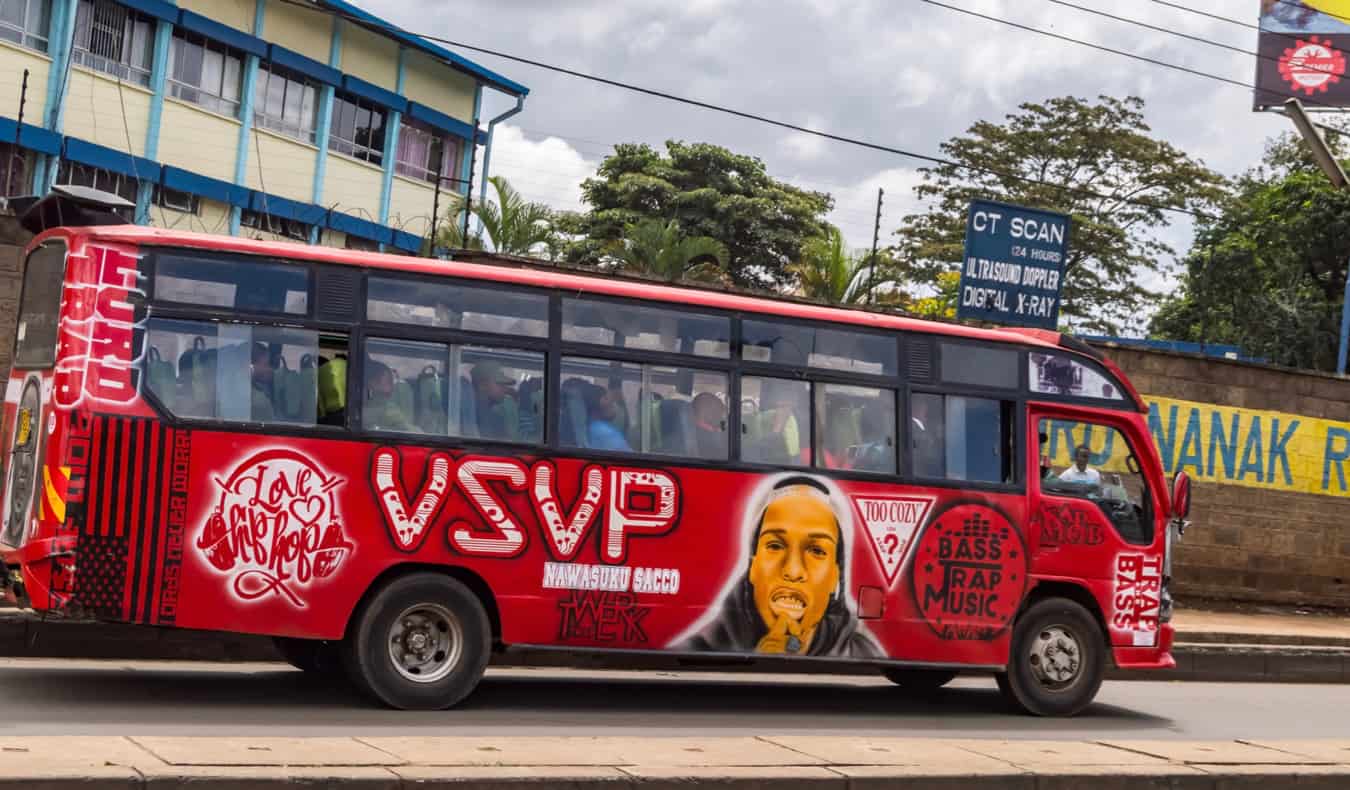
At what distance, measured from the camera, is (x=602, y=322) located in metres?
10.9

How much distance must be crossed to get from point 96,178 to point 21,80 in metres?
2.62

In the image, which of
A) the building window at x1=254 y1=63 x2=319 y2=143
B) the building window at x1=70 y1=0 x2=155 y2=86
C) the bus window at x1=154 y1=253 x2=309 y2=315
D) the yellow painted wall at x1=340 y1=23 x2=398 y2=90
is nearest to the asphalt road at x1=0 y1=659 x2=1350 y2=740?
the bus window at x1=154 y1=253 x2=309 y2=315

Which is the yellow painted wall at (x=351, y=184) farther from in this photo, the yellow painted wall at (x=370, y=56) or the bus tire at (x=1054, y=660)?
the bus tire at (x=1054, y=660)

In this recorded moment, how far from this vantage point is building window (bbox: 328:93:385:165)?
3725 centimetres

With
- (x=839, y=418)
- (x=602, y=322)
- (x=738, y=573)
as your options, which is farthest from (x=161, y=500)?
(x=839, y=418)

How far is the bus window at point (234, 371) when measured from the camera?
955cm

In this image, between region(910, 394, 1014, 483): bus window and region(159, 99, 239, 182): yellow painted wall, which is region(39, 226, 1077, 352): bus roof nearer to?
region(910, 394, 1014, 483): bus window

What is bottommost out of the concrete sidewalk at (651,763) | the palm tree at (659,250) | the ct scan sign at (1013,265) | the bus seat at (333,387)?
the concrete sidewalk at (651,763)

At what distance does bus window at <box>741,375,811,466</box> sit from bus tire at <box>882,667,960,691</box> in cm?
249

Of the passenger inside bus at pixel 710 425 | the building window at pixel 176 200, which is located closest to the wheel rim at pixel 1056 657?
the passenger inside bus at pixel 710 425

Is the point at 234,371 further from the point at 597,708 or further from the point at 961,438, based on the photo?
the point at 961,438

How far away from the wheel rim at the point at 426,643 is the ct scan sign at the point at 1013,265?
12866mm

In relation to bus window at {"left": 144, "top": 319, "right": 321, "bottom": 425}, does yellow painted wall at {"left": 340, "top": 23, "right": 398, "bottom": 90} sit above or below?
above

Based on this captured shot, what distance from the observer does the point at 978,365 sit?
40.2ft
